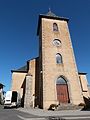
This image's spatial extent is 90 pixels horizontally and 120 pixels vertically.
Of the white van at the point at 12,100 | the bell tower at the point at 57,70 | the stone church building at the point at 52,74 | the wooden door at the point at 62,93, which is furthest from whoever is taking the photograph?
the white van at the point at 12,100

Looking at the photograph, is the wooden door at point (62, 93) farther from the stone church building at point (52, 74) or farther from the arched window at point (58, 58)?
the arched window at point (58, 58)

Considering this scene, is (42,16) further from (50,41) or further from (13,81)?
(13,81)

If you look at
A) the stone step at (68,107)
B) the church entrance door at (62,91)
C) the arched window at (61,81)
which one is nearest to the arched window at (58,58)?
the arched window at (61,81)

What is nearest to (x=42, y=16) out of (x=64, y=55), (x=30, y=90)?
(x=64, y=55)

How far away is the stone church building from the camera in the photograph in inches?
955

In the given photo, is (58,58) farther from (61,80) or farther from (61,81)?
(61,81)

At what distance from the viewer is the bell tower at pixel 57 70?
24.0 meters

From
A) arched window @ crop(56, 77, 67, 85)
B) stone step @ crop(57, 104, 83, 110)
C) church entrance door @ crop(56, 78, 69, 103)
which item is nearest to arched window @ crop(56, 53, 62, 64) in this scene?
arched window @ crop(56, 77, 67, 85)

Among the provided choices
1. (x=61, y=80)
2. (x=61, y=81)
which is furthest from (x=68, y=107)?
(x=61, y=80)

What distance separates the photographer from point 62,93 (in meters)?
24.8

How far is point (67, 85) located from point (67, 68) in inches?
111

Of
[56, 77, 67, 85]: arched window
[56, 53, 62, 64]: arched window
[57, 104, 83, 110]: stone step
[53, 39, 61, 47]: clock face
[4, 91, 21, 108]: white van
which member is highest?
[53, 39, 61, 47]: clock face

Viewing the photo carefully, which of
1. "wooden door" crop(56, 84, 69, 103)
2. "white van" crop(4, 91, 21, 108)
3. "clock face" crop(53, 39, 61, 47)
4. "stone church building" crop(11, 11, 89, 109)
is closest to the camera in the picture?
"stone church building" crop(11, 11, 89, 109)

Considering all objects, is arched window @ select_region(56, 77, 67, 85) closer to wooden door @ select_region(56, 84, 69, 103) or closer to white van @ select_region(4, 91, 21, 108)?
wooden door @ select_region(56, 84, 69, 103)
